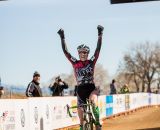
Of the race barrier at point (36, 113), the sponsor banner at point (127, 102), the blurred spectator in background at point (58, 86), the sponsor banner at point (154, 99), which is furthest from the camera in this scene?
the sponsor banner at point (154, 99)

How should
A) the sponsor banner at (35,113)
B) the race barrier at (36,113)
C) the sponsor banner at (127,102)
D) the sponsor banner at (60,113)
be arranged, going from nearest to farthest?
the race barrier at (36,113), the sponsor banner at (35,113), the sponsor banner at (60,113), the sponsor banner at (127,102)

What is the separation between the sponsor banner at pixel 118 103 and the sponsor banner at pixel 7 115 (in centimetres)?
1601

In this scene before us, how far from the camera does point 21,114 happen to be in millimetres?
13352

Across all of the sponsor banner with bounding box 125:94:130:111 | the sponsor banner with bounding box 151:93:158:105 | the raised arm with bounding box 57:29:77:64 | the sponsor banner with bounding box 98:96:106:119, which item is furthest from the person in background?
the sponsor banner with bounding box 151:93:158:105

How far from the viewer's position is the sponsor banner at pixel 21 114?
42.4 feet

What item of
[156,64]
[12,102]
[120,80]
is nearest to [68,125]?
[12,102]

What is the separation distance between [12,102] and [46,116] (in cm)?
325

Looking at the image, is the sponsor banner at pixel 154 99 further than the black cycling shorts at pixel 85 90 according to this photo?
Yes

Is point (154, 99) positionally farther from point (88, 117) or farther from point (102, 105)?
point (88, 117)

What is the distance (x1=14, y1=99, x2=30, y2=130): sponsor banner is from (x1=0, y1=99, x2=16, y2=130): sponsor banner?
241 mm

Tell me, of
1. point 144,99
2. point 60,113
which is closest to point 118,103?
point 60,113

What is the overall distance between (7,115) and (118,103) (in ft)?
59.1

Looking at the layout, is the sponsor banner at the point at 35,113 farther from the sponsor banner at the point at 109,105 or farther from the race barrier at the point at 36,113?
the sponsor banner at the point at 109,105

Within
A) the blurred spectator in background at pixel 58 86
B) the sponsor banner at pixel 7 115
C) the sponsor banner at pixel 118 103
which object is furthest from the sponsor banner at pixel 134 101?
the sponsor banner at pixel 7 115
